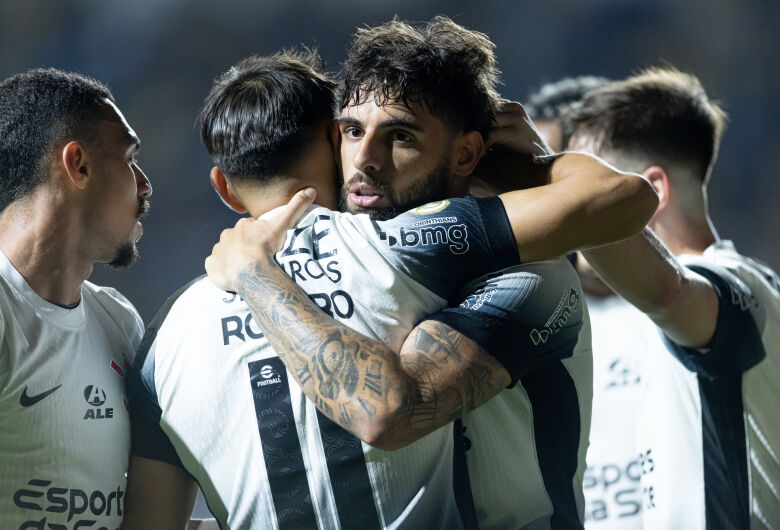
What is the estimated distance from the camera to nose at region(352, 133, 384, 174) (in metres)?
1.98

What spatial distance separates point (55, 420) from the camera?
193 cm

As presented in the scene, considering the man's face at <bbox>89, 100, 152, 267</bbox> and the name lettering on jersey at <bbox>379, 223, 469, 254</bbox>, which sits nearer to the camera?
the name lettering on jersey at <bbox>379, 223, 469, 254</bbox>

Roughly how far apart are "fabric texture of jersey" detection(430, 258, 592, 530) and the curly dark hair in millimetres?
516

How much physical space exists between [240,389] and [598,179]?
3.11 ft

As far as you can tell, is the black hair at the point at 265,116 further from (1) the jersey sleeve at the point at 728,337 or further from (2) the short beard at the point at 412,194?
(1) the jersey sleeve at the point at 728,337

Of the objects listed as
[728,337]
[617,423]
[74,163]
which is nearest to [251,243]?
[74,163]

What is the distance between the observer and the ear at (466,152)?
2117 mm

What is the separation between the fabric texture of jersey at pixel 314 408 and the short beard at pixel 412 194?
0.63 feet

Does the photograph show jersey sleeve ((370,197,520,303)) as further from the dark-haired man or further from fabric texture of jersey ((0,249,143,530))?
fabric texture of jersey ((0,249,143,530))

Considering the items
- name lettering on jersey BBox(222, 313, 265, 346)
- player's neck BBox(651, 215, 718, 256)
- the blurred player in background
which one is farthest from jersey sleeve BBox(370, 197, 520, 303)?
player's neck BBox(651, 215, 718, 256)

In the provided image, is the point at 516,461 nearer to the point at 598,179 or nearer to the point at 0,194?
the point at 598,179

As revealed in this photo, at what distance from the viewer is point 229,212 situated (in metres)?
7.49

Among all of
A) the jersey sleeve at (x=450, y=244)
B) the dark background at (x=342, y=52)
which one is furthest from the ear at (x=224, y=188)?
the dark background at (x=342, y=52)

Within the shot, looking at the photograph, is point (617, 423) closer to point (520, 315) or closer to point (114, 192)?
point (520, 315)
